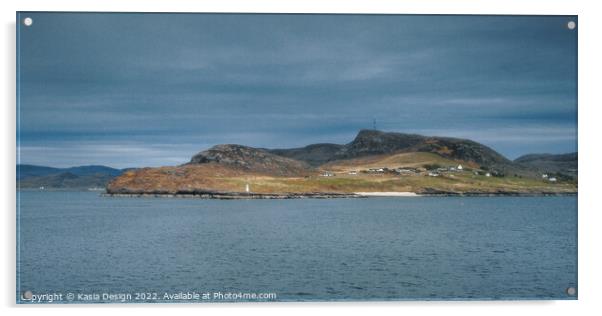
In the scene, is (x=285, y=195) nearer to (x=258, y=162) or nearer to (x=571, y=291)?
(x=258, y=162)

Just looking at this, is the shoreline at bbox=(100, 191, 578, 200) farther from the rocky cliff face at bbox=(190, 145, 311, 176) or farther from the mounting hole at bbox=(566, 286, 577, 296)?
the mounting hole at bbox=(566, 286, 577, 296)

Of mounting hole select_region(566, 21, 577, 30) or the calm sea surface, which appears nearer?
mounting hole select_region(566, 21, 577, 30)

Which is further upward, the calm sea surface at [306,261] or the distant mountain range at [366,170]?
the distant mountain range at [366,170]

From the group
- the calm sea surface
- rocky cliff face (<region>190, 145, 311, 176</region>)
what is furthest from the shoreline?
the calm sea surface

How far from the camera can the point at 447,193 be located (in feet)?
219

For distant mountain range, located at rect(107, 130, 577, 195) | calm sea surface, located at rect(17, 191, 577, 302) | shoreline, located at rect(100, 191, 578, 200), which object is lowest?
shoreline, located at rect(100, 191, 578, 200)

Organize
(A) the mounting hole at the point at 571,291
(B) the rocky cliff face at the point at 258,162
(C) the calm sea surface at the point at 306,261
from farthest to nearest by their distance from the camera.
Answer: (B) the rocky cliff face at the point at 258,162 < (C) the calm sea surface at the point at 306,261 < (A) the mounting hole at the point at 571,291

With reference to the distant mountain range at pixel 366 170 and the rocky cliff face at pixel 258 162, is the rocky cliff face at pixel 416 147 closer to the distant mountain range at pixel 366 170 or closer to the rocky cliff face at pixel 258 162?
the distant mountain range at pixel 366 170

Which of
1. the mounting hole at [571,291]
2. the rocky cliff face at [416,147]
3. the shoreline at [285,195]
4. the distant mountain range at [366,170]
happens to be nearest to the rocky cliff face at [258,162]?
the distant mountain range at [366,170]

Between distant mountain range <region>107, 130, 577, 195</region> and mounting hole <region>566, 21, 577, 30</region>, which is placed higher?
mounting hole <region>566, 21, 577, 30</region>

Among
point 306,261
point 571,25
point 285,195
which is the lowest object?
point 285,195

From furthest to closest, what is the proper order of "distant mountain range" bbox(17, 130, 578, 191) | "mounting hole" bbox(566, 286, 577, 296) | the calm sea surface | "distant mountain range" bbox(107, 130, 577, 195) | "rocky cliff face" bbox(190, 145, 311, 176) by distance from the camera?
"rocky cliff face" bbox(190, 145, 311, 176), "distant mountain range" bbox(107, 130, 577, 195), "distant mountain range" bbox(17, 130, 578, 191), the calm sea surface, "mounting hole" bbox(566, 286, 577, 296)

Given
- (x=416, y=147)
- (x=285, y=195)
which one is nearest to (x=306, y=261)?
(x=416, y=147)

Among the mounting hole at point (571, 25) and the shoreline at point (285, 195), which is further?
the shoreline at point (285, 195)
